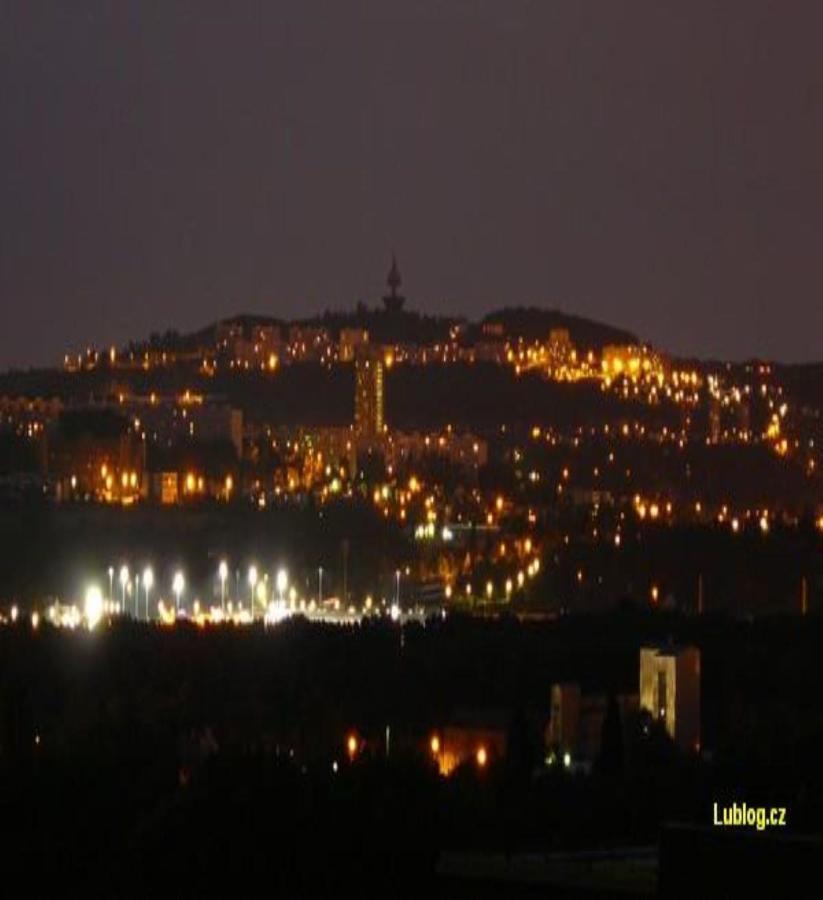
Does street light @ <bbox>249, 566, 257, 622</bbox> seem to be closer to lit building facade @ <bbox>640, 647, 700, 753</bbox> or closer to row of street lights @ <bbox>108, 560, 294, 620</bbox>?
row of street lights @ <bbox>108, 560, 294, 620</bbox>

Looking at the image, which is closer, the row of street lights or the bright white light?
the bright white light

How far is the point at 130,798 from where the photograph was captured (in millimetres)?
18500

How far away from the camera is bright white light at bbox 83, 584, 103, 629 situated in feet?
124

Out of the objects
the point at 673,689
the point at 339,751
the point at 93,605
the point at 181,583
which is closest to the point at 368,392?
the point at 181,583

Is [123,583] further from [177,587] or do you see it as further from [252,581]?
[177,587]

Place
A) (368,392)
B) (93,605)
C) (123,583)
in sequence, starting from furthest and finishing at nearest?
(368,392) → (123,583) → (93,605)

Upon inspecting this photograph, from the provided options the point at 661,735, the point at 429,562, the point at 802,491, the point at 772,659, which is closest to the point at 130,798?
the point at 661,735

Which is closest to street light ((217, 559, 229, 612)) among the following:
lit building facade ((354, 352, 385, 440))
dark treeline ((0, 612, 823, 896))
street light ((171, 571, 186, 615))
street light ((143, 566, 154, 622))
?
street light ((171, 571, 186, 615))

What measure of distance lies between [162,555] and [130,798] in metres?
31.0

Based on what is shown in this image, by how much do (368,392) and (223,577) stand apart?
31.7m

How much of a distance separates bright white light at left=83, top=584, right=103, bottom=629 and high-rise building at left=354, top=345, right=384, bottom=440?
95.5ft

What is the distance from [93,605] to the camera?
41344mm

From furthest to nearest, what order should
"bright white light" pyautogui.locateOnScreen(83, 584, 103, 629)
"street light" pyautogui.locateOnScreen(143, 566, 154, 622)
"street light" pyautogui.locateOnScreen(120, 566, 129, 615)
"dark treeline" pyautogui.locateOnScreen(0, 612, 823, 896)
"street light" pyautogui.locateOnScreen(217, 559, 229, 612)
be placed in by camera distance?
1. "street light" pyautogui.locateOnScreen(143, 566, 154, 622)
2. "street light" pyautogui.locateOnScreen(217, 559, 229, 612)
3. "street light" pyautogui.locateOnScreen(120, 566, 129, 615)
4. "bright white light" pyautogui.locateOnScreen(83, 584, 103, 629)
5. "dark treeline" pyautogui.locateOnScreen(0, 612, 823, 896)

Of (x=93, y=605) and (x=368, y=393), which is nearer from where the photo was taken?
(x=93, y=605)
